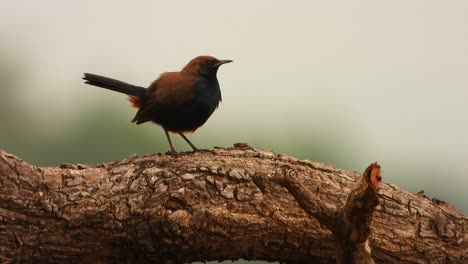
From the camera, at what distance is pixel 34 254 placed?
6641 mm

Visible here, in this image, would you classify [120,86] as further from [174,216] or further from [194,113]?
[174,216]

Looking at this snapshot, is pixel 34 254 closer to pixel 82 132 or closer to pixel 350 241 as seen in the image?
pixel 350 241

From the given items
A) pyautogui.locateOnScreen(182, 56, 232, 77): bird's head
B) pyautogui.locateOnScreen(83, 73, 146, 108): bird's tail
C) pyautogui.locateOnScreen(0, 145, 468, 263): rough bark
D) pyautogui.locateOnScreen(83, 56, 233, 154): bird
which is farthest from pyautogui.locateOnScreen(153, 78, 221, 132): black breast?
pyautogui.locateOnScreen(0, 145, 468, 263): rough bark

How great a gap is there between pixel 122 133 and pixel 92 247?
2539 cm

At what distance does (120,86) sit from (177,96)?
63 cm

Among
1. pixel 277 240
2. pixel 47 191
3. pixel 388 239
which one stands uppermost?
pixel 388 239

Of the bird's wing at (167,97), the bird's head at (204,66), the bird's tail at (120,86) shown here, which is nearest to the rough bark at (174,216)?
the bird's wing at (167,97)

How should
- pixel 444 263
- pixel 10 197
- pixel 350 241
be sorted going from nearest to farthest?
pixel 350 241
pixel 10 197
pixel 444 263

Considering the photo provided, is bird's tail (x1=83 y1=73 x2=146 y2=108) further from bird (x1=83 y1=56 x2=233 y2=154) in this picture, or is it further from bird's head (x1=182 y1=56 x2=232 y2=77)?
bird's head (x1=182 y1=56 x2=232 y2=77)

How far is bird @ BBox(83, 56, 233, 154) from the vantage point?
775cm

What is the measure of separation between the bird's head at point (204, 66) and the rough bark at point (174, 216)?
54.6 inches

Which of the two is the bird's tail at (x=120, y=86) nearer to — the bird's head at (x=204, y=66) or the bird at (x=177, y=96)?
the bird at (x=177, y=96)

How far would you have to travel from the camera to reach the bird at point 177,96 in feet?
25.4

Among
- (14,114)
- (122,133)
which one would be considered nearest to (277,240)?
(122,133)
